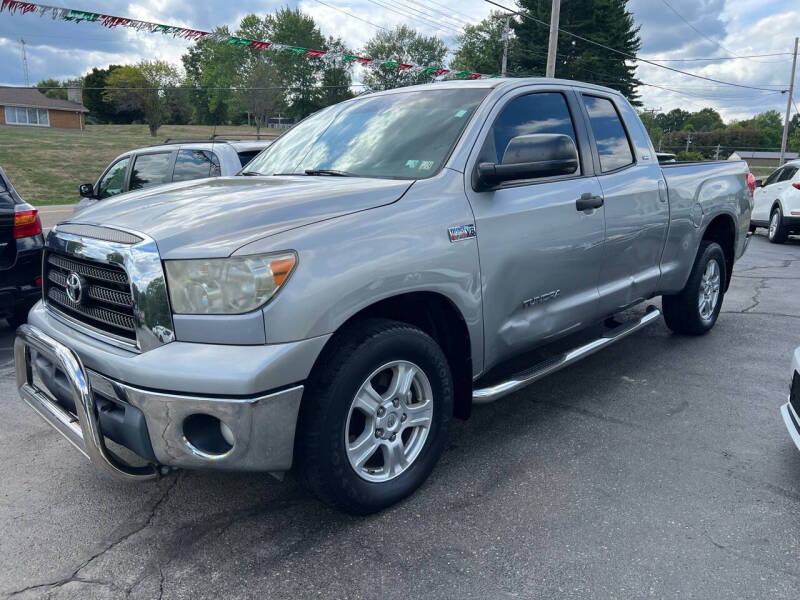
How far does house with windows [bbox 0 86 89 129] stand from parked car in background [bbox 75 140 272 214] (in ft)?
198

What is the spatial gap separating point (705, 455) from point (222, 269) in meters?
2.66

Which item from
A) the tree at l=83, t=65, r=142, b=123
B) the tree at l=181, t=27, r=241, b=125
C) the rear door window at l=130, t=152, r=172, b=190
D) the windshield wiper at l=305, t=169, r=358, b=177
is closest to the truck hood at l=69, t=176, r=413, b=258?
the windshield wiper at l=305, t=169, r=358, b=177

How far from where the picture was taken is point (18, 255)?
541cm

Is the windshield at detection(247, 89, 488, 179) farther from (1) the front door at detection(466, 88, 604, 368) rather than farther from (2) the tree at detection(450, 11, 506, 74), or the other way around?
(2) the tree at detection(450, 11, 506, 74)

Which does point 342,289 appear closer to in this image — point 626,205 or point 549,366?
point 549,366

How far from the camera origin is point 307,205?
8.91 ft

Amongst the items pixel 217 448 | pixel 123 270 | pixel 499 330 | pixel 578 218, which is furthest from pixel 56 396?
pixel 578 218

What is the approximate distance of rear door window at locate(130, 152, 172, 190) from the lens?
24.2 feet

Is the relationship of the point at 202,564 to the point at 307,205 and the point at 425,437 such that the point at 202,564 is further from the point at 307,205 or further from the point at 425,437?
the point at 307,205

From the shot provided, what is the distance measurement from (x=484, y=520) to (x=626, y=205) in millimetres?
2326

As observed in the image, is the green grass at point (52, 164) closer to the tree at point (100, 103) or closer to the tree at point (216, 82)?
the tree at point (100, 103)

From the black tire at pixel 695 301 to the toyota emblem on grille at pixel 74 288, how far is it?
4353 mm

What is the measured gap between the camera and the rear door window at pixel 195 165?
675cm

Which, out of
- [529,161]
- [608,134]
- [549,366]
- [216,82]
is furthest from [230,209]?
[216,82]
